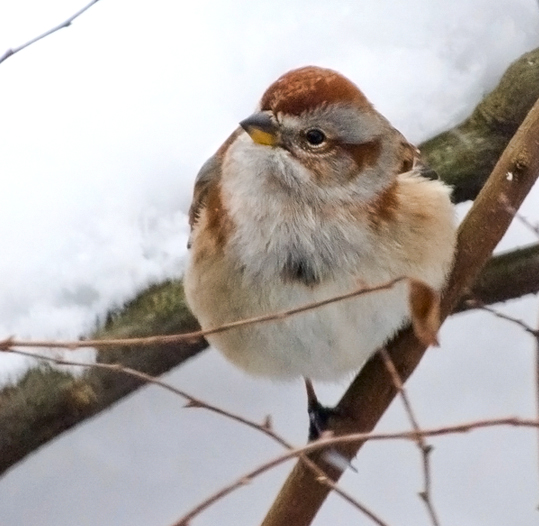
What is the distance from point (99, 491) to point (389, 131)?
1.23 m

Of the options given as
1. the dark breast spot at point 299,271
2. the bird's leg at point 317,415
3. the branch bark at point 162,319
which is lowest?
the bird's leg at point 317,415

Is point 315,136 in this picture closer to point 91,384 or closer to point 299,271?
point 299,271

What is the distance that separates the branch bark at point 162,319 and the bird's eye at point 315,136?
0.67 metres

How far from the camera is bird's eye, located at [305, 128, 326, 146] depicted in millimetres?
1561

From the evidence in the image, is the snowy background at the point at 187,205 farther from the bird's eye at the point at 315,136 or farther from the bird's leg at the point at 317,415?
the bird's eye at the point at 315,136

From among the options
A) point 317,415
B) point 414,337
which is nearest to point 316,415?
point 317,415

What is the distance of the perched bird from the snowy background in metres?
0.59

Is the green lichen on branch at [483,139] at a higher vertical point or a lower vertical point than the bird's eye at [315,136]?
higher

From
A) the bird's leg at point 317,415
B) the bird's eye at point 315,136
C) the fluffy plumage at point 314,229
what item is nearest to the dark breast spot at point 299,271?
the fluffy plumage at point 314,229

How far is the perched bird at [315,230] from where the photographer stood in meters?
1.55

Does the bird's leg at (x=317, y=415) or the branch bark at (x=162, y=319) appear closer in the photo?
the bird's leg at (x=317, y=415)

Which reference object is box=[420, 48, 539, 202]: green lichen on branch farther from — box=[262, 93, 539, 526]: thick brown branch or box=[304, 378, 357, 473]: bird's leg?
box=[304, 378, 357, 473]: bird's leg

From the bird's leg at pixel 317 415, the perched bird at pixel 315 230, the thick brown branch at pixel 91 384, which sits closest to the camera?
the perched bird at pixel 315 230

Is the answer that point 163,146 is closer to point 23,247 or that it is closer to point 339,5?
point 23,247
